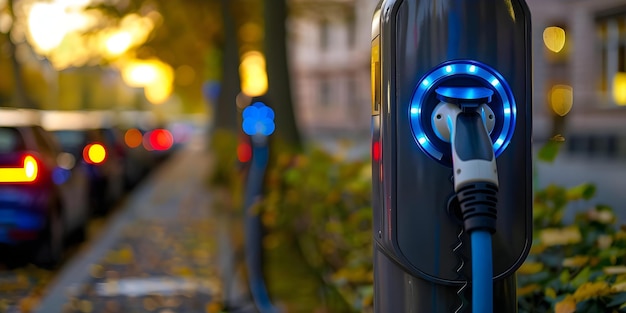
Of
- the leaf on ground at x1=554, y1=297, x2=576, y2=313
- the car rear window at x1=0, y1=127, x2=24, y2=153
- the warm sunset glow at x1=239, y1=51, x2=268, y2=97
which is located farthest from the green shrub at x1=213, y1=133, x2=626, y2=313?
the warm sunset glow at x1=239, y1=51, x2=268, y2=97

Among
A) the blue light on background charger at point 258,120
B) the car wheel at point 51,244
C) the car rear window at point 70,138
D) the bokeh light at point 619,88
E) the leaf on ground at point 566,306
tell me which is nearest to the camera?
the leaf on ground at point 566,306

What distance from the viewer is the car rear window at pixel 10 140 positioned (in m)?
8.89

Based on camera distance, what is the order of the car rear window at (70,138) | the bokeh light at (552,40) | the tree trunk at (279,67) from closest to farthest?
the tree trunk at (279,67)
the car rear window at (70,138)
the bokeh light at (552,40)

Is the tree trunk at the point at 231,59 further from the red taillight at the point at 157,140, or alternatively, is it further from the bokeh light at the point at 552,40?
the bokeh light at the point at 552,40

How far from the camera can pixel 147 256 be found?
33.4ft

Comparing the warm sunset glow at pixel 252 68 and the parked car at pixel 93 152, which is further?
the warm sunset glow at pixel 252 68

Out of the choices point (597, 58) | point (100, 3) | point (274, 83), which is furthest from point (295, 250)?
point (597, 58)

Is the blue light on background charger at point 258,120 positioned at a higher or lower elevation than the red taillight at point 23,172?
higher

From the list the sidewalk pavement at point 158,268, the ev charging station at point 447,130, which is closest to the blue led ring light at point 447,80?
the ev charging station at point 447,130

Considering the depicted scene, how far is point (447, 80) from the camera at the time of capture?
2.68 meters

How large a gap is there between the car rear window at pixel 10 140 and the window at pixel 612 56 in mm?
19831

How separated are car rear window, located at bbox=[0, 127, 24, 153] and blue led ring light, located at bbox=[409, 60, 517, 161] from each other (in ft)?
22.7

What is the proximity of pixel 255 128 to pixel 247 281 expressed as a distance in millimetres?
1456

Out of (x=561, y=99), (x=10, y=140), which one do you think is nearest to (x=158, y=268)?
(x=10, y=140)
